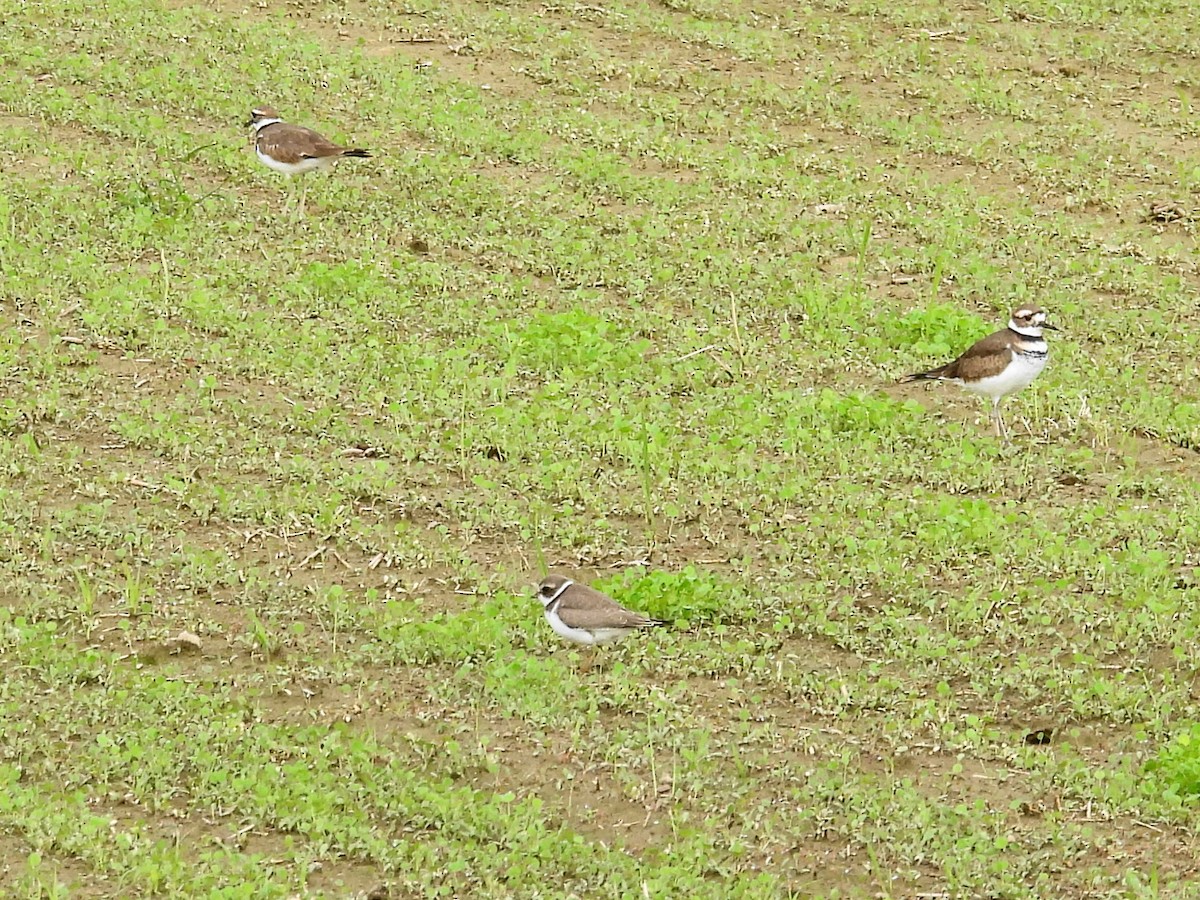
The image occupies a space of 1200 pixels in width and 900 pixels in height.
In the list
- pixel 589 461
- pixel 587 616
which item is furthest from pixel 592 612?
pixel 589 461

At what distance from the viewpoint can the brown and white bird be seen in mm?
8109

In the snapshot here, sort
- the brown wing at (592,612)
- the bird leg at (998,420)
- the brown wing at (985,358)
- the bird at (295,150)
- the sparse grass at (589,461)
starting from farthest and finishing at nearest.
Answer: the bird at (295,150), the bird leg at (998,420), the brown wing at (985,358), the brown wing at (592,612), the sparse grass at (589,461)

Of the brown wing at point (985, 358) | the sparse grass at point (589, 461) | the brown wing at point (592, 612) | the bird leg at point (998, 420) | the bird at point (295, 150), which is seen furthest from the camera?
the bird at point (295, 150)

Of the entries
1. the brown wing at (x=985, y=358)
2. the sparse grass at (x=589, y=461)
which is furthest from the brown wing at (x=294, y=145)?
the brown wing at (x=985, y=358)

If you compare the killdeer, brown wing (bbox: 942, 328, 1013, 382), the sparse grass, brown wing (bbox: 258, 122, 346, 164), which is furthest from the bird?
brown wing (bbox: 942, 328, 1013, 382)

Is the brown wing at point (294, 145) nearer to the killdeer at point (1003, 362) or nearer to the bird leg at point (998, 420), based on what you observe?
the killdeer at point (1003, 362)

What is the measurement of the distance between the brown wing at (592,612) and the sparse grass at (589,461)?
26 centimetres

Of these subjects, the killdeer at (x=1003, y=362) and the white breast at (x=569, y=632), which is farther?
the killdeer at (x=1003, y=362)

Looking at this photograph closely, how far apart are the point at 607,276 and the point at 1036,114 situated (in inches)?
195

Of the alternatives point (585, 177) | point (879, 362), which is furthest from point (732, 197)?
point (879, 362)

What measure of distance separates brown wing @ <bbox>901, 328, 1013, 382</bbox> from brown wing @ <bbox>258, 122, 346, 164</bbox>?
5.09 metres

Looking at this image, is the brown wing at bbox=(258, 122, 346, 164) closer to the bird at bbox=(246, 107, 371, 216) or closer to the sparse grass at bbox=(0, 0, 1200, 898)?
the bird at bbox=(246, 107, 371, 216)

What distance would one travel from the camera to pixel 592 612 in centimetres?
811

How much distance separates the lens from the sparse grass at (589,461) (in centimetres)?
727
